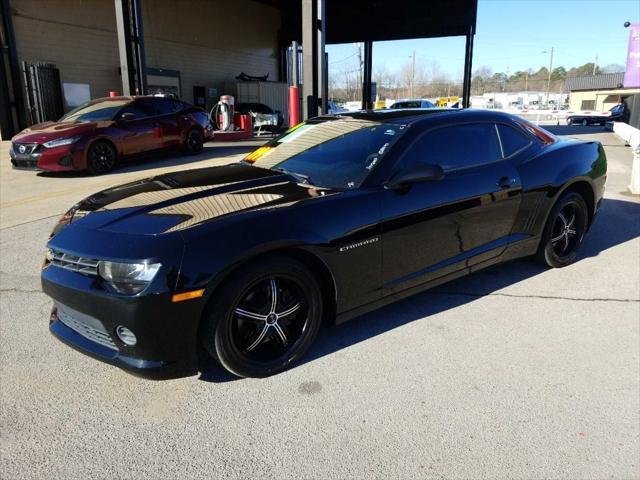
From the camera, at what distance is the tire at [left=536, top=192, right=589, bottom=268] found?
460 cm

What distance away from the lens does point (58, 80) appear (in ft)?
60.9

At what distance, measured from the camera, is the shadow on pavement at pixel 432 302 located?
3.33 meters

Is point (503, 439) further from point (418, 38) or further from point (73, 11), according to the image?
point (418, 38)

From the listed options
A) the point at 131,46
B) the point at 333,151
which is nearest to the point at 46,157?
the point at 131,46

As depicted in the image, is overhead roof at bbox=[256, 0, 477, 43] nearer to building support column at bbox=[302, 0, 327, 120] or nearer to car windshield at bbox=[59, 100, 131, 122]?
building support column at bbox=[302, 0, 327, 120]

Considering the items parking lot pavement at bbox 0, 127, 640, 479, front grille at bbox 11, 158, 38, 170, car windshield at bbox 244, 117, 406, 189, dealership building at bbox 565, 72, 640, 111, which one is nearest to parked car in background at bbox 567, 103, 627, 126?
dealership building at bbox 565, 72, 640, 111

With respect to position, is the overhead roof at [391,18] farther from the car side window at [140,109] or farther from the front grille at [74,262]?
the front grille at [74,262]

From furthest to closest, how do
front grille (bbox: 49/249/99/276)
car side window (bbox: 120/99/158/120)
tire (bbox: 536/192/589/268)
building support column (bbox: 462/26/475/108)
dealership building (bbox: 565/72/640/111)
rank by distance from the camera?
dealership building (bbox: 565/72/640/111) < building support column (bbox: 462/26/475/108) < car side window (bbox: 120/99/158/120) < tire (bbox: 536/192/589/268) < front grille (bbox: 49/249/99/276)

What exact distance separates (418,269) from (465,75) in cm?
2568

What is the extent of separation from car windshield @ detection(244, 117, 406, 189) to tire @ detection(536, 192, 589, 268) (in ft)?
6.23

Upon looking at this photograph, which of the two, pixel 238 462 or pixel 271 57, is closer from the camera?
pixel 238 462

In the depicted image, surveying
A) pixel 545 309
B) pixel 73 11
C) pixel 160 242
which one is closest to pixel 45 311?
pixel 160 242

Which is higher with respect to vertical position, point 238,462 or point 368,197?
point 368,197

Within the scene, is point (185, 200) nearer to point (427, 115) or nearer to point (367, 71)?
point (427, 115)
